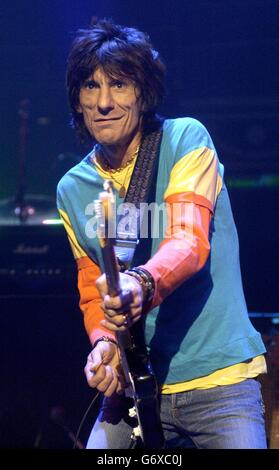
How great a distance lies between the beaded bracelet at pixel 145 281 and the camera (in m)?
1.96

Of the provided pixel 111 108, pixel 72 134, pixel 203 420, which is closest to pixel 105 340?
pixel 203 420

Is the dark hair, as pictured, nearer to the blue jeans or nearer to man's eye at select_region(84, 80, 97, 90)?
man's eye at select_region(84, 80, 97, 90)

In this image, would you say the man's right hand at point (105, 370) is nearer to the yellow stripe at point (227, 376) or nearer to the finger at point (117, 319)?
the yellow stripe at point (227, 376)

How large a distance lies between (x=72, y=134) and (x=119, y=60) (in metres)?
2.84

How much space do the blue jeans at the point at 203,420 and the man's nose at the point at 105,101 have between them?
3.12 feet

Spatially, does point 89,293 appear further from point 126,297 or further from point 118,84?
point 126,297

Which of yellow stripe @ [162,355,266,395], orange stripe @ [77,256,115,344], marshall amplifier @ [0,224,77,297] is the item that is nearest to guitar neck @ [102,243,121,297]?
yellow stripe @ [162,355,266,395]

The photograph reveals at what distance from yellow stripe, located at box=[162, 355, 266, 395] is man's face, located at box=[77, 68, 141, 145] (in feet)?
2.77

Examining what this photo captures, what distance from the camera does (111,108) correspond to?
2.58m

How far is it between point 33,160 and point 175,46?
4.20 ft

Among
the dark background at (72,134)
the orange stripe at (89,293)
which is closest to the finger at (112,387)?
the orange stripe at (89,293)
